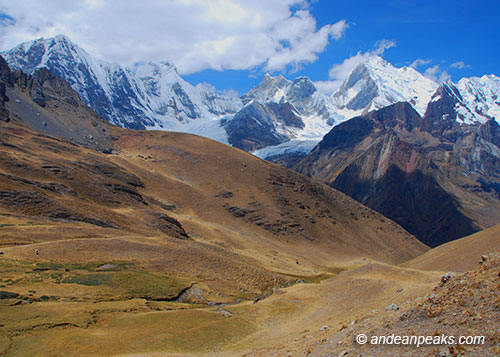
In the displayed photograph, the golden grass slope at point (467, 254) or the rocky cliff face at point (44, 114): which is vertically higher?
the rocky cliff face at point (44, 114)

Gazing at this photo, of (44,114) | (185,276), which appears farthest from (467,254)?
(44,114)

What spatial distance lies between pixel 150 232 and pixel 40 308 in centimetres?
4887

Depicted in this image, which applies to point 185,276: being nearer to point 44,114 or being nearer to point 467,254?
point 467,254

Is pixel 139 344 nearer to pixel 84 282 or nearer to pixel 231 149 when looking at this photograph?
pixel 84 282

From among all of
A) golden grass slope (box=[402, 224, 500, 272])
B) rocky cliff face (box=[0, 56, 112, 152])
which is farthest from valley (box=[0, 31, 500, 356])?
rocky cliff face (box=[0, 56, 112, 152])

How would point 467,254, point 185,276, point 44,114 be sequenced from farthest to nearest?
point 44,114
point 467,254
point 185,276

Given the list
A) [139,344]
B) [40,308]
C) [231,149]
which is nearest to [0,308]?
[40,308]

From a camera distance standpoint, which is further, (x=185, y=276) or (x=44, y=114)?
(x=44, y=114)

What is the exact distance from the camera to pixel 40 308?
3291cm

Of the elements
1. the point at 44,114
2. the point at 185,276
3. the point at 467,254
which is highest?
the point at 44,114

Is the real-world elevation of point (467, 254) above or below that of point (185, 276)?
above

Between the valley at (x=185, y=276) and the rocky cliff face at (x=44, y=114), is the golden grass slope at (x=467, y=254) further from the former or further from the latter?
the rocky cliff face at (x=44, y=114)

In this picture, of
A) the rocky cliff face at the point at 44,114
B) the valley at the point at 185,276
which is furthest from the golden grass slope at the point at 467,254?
the rocky cliff face at the point at 44,114

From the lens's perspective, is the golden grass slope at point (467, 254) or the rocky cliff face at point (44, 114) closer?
the golden grass slope at point (467, 254)
